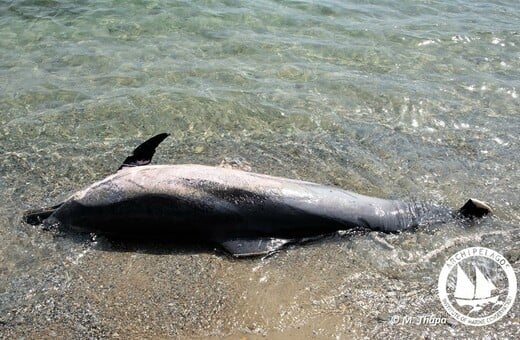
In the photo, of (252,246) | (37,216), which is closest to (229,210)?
(252,246)

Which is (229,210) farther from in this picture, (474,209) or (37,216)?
(474,209)

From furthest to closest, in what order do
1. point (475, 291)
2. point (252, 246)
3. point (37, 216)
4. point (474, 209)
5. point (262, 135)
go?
point (262, 135) < point (37, 216) < point (474, 209) < point (252, 246) < point (475, 291)

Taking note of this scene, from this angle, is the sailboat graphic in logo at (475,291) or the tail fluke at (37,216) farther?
the tail fluke at (37,216)

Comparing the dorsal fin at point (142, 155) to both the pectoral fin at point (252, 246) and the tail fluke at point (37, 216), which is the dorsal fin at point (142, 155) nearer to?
the tail fluke at point (37, 216)

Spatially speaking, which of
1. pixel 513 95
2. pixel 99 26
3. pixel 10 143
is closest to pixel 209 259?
pixel 10 143

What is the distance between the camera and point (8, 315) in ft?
12.7

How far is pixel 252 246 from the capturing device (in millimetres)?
4387

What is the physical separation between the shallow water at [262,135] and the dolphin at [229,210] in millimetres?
140

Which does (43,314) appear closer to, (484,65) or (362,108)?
(362,108)

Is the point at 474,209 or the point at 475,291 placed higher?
the point at 474,209

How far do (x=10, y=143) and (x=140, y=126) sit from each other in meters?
1.59

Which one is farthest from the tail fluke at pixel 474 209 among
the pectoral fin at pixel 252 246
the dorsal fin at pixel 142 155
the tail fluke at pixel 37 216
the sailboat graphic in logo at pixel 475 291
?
the tail fluke at pixel 37 216

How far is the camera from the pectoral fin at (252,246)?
4.36 meters

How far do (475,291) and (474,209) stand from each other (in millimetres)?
955
